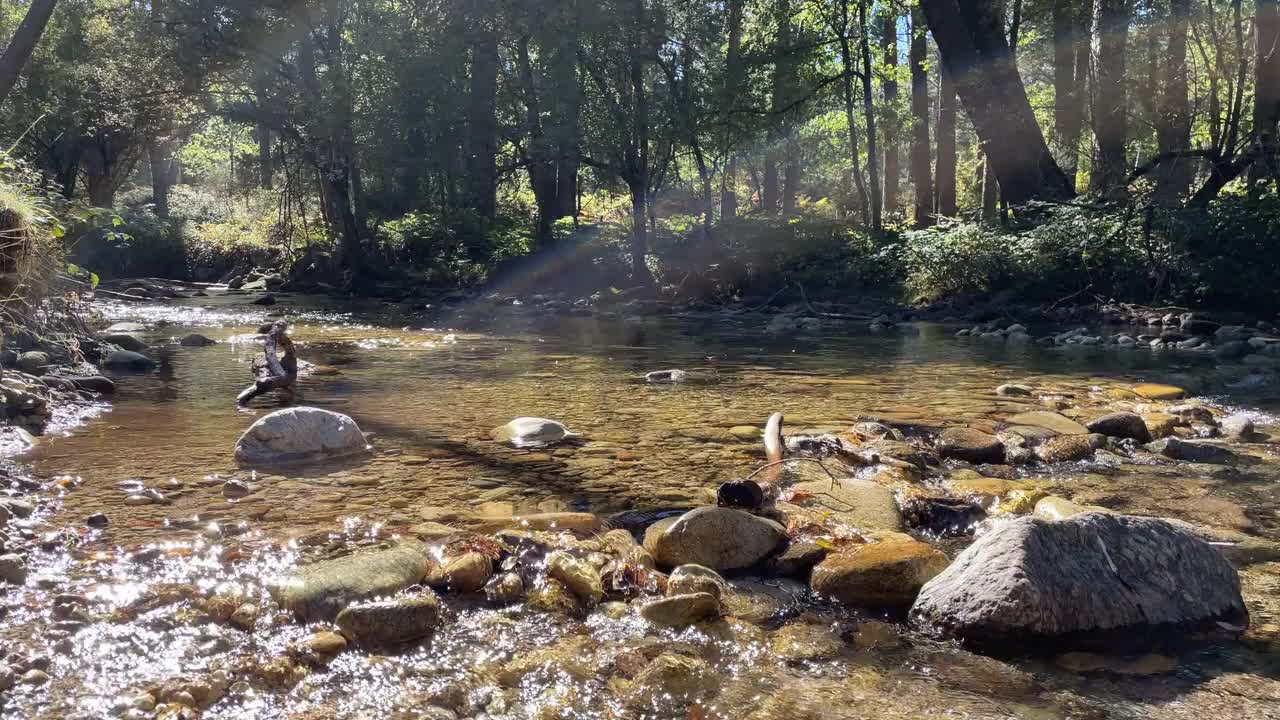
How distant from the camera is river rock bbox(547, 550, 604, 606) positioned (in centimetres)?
376

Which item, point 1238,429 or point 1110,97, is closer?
point 1238,429

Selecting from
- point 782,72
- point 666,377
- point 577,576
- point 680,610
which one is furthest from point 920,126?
point 680,610

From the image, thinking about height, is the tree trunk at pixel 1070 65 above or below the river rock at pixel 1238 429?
above

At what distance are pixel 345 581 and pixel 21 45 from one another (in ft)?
28.0

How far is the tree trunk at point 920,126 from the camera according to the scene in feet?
80.4

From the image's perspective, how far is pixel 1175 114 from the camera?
18969mm

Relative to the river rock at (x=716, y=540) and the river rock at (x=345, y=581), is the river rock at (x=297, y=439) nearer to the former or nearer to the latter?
the river rock at (x=345, y=581)

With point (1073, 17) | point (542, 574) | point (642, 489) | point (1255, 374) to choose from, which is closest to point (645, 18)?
point (1073, 17)

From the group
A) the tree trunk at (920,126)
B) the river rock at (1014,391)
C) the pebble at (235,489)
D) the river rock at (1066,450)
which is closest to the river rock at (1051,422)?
the river rock at (1066,450)

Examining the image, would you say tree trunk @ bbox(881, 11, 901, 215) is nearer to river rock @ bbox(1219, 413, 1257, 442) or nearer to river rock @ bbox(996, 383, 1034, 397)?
river rock @ bbox(996, 383, 1034, 397)

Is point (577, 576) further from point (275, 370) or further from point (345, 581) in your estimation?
point (275, 370)

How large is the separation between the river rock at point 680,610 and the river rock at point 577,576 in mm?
258

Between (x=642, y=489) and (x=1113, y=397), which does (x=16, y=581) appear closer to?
(x=642, y=489)

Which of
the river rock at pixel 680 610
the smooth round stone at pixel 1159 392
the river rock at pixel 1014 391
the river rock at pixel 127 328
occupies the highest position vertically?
the river rock at pixel 127 328
